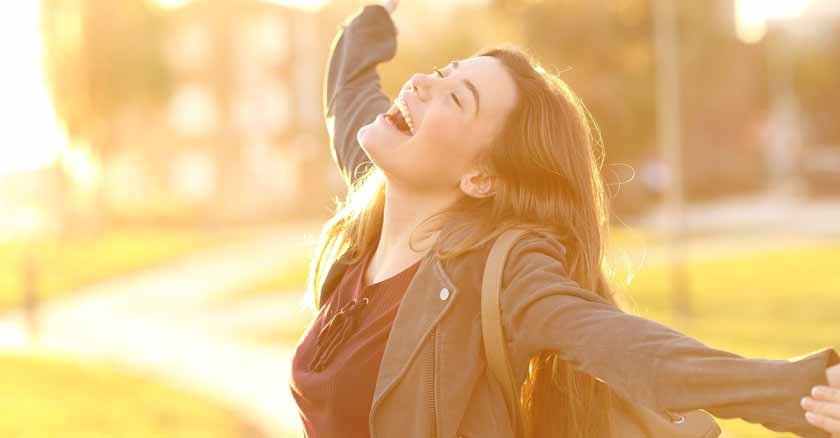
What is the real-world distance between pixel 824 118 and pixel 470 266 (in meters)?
53.0

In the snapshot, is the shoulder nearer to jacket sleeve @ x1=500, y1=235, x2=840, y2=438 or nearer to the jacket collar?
jacket sleeve @ x1=500, y1=235, x2=840, y2=438

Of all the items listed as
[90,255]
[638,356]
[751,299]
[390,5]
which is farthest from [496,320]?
[90,255]

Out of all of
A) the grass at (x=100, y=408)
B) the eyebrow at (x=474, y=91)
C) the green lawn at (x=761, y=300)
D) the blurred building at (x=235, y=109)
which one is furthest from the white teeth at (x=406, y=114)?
the blurred building at (x=235, y=109)

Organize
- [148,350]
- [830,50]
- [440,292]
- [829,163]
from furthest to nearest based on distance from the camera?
[830,50] < [829,163] < [148,350] < [440,292]

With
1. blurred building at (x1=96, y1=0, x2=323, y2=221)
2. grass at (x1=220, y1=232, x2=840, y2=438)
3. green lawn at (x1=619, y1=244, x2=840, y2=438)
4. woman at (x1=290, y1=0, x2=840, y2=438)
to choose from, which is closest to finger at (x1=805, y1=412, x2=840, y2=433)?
woman at (x1=290, y1=0, x2=840, y2=438)

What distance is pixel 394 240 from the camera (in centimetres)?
279

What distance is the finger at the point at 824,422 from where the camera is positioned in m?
1.88

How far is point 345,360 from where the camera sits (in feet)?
8.38

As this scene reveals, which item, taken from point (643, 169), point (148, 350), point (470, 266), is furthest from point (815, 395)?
point (643, 169)

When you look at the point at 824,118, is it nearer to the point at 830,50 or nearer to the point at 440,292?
the point at 830,50

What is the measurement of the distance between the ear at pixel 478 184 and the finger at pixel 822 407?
1013mm

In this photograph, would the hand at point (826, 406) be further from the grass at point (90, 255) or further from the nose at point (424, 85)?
the grass at point (90, 255)

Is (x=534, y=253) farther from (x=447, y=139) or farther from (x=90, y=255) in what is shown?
(x=90, y=255)

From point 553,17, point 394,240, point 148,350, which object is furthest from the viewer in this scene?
point 553,17
